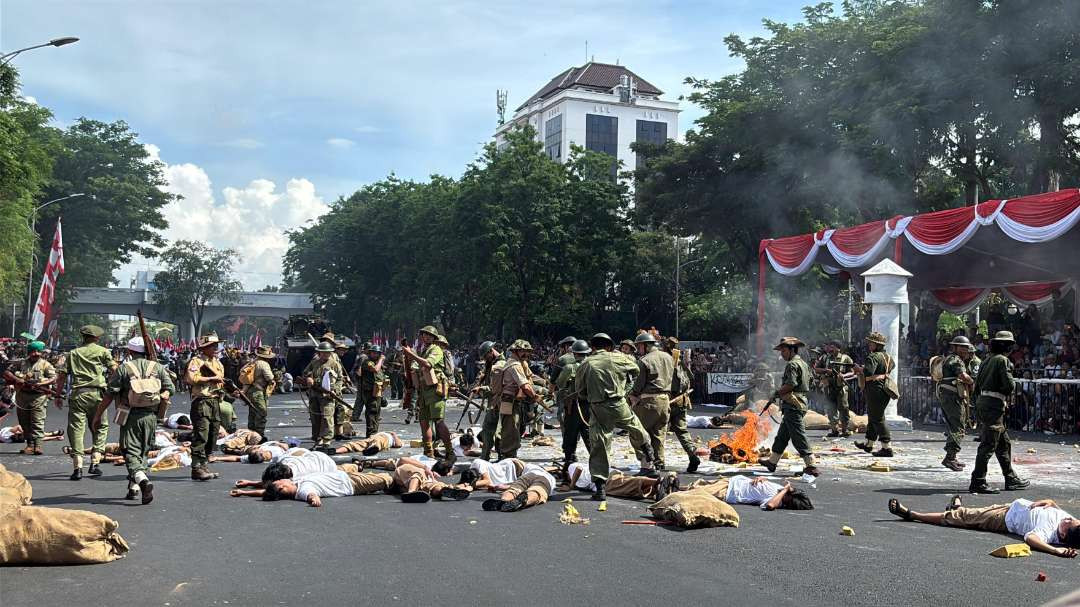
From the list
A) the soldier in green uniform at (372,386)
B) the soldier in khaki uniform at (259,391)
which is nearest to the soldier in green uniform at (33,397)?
the soldier in khaki uniform at (259,391)

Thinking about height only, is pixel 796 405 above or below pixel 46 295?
below

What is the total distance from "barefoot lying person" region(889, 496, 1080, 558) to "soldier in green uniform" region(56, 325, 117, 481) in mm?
9082

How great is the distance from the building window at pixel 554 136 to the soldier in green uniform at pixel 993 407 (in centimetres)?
8079

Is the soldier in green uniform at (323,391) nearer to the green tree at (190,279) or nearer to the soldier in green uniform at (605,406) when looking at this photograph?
the soldier in green uniform at (605,406)

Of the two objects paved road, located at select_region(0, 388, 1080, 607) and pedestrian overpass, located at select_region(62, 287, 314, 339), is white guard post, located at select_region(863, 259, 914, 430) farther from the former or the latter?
pedestrian overpass, located at select_region(62, 287, 314, 339)

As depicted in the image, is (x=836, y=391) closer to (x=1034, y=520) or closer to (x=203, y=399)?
(x=1034, y=520)

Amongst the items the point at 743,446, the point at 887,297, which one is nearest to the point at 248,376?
the point at 743,446

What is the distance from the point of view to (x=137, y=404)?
1001 cm

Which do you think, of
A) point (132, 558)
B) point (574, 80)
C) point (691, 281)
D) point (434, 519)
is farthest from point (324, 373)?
point (574, 80)

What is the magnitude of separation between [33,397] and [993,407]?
513 inches

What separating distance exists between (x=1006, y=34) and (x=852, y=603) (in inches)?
907

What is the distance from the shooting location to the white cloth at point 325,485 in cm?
1015

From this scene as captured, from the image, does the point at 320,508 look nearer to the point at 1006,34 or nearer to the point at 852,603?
the point at 852,603

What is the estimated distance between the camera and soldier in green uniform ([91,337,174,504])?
988 centimetres
